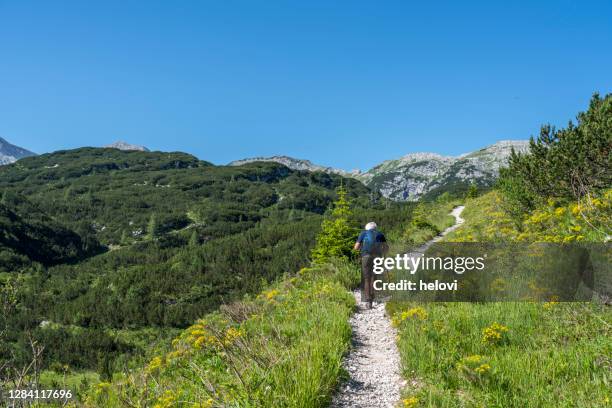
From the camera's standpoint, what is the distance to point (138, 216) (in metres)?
187

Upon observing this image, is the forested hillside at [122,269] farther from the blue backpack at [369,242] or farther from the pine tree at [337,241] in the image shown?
the blue backpack at [369,242]

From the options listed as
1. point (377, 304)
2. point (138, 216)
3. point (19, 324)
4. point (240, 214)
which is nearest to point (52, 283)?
point (19, 324)

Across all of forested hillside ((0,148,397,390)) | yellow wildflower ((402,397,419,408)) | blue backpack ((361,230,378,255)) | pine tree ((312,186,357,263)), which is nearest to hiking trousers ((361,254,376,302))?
blue backpack ((361,230,378,255))

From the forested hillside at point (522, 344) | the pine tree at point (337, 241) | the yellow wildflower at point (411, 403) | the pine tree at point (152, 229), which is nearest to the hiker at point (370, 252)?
the forested hillside at point (522, 344)

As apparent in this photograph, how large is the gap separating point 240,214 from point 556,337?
18920 cm

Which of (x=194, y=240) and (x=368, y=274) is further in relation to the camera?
(x=194, y=240)

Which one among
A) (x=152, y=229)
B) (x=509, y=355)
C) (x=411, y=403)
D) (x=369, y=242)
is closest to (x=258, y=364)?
(x=411, y=403)

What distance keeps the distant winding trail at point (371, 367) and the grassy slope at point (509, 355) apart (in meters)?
0.30

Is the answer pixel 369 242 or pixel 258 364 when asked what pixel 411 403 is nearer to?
pixel 258 364

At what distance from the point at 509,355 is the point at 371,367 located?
79.0 inches

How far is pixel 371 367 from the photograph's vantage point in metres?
6.20

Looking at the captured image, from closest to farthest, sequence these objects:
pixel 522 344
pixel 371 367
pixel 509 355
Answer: pixel 509 355 < pixel 522 344 < pixel 371 367

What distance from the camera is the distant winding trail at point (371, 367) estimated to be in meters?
5.01

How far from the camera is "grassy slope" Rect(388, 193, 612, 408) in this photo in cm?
428
